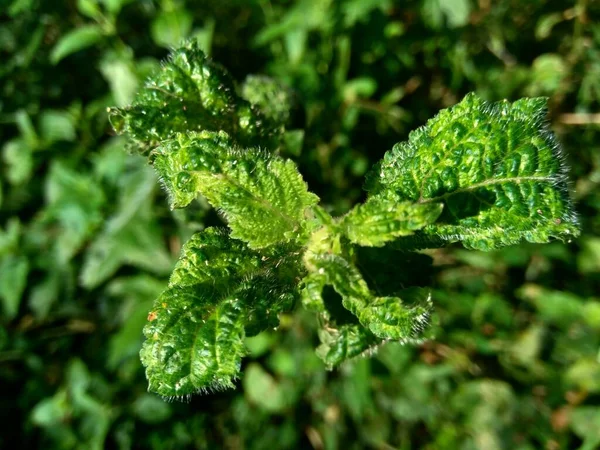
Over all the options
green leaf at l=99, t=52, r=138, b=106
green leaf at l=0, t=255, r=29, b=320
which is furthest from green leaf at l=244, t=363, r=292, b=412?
green leaf at l=99, t=52, r=138, b=106

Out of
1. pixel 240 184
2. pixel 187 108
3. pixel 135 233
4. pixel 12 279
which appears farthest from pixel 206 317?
pixel 12 279

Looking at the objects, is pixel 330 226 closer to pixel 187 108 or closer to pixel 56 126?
pixel 187 108

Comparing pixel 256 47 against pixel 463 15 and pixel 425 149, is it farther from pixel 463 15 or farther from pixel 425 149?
pixel 425 149

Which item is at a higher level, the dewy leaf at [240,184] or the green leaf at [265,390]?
the dewy leaf at [240,184]

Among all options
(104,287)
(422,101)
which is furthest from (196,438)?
(422,101)

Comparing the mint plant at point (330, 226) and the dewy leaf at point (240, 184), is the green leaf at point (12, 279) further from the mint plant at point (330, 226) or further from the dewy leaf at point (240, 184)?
the dewy leaf at point (240, 184)

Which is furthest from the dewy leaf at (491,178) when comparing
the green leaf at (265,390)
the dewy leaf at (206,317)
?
the green leaf at (265,390)
